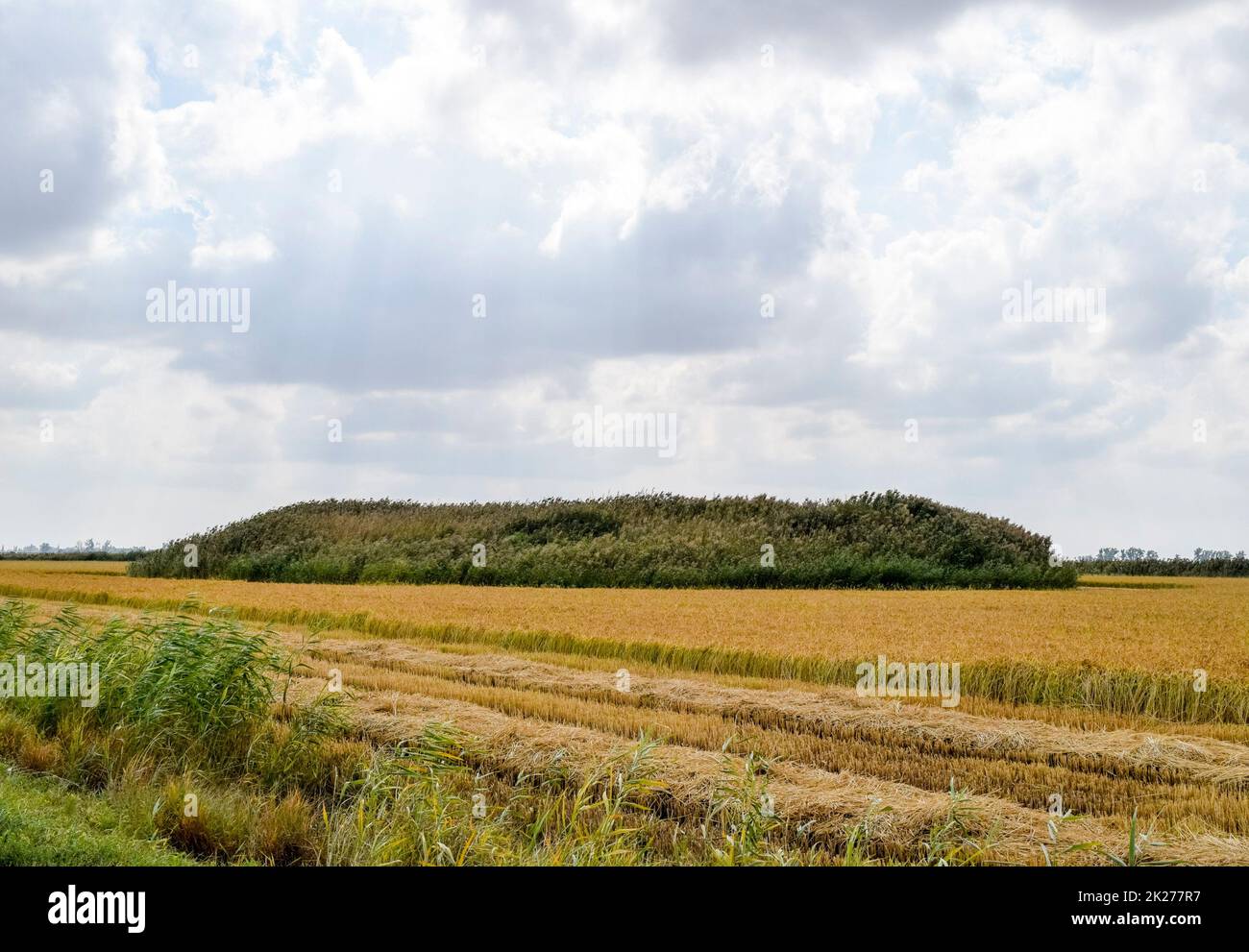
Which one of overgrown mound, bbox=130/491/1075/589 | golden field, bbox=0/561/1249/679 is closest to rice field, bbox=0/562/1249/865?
golden field, bbox=0/561/1249/679

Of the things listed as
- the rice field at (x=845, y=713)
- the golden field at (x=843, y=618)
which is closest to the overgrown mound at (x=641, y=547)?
the golden field at (x=843, y=618)

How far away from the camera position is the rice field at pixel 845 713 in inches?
280

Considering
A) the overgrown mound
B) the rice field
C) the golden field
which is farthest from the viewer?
the overgrown mound

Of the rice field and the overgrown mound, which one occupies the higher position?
the overgrown mound

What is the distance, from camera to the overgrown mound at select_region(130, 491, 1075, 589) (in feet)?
117

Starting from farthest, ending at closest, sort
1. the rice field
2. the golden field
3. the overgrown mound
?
the overgrown mound → the golden field → the rice field

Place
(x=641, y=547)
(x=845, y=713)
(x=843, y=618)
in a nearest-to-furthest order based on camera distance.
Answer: (x=845, y=713)
(x=843, y=618)
(x=641, y=547)

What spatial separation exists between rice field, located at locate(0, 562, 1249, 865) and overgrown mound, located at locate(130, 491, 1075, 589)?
521 inches

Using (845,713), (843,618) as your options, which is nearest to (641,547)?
(843,618)

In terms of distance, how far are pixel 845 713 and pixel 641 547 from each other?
2810cm

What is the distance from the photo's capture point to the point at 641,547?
3928cm

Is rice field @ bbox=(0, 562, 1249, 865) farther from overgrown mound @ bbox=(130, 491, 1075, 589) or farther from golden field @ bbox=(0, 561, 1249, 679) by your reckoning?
overgrown mound @ bbox=(130, 491, 1075, 589)

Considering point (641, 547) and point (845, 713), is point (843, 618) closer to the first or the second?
point (845, 713)

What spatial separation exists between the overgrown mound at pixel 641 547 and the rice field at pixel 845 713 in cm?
1324
